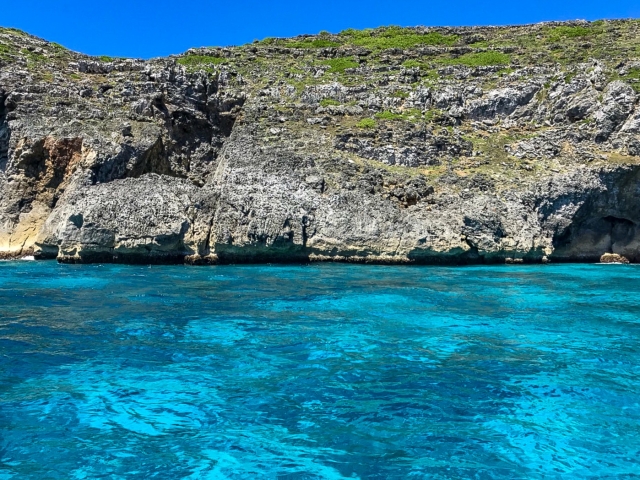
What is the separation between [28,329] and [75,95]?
2708 cm

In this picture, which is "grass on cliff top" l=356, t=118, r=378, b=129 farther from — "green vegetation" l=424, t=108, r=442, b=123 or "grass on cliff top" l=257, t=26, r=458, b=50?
"grass on cliff top" l=257, t=26, r=458, b=50

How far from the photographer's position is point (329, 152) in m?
30.7

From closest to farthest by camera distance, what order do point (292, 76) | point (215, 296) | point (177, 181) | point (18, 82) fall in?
point (215, 296), point (177, 181), point (18, 82), point (292, 76)

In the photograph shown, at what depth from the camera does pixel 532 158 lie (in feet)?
102

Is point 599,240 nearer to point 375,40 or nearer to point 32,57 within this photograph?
point 375,40

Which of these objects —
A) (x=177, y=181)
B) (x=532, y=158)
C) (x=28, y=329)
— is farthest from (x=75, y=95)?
(x=532, y=158)

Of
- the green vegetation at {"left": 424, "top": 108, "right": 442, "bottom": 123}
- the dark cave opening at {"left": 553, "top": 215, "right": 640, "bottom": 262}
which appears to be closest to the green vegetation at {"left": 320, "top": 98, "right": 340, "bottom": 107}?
the green vegetation at {"left": 424, "top": 108, "right": 442, "bottom": 123}

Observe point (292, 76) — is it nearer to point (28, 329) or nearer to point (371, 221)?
point (371, 221)

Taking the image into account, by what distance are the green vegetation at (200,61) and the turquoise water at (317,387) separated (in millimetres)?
27250

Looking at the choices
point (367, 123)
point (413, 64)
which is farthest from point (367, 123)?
point (413, 64)

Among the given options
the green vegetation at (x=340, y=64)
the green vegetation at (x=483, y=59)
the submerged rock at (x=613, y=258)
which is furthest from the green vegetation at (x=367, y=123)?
the submerged rock at (x=613, y=258)

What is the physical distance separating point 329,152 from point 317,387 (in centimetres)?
2361

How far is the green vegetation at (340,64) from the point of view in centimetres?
3981

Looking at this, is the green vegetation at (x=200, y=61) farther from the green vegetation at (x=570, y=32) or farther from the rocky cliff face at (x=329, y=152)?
the green vegetation at (x=570, y=32)
